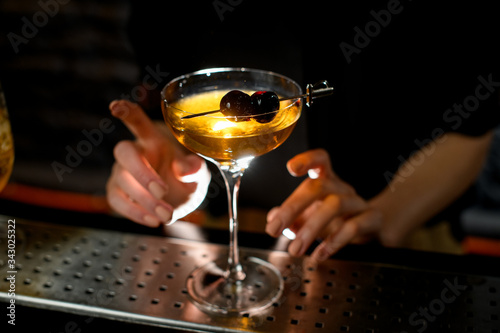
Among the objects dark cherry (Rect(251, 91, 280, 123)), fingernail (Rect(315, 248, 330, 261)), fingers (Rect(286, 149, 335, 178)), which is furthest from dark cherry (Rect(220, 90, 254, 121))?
fingernail (Rect(315, 248, 330, 261))

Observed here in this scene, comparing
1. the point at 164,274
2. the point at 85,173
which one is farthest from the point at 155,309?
the point at 85,173

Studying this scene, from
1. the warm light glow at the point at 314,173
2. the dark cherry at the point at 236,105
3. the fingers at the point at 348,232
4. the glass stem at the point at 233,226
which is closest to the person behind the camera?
the dark cherry at the point at 236,105

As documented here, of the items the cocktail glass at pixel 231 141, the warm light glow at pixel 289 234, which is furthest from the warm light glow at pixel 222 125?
the warm light glow at pixel 289 234

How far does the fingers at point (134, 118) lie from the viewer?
1.20m

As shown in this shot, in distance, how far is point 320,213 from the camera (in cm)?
122

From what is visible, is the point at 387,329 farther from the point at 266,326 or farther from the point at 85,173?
the point at 85,173

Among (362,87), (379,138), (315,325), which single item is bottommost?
(379,138)

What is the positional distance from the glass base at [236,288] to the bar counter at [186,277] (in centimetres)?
2

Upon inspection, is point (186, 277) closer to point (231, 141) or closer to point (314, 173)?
point (231, 141)

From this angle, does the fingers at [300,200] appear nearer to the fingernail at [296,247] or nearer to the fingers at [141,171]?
the fingernail at [296,247]

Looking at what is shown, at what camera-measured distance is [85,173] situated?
3.30 m

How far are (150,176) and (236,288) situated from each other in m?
0.35

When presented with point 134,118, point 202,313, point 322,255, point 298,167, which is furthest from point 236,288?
point 134,118

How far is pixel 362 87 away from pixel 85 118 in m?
2.11
